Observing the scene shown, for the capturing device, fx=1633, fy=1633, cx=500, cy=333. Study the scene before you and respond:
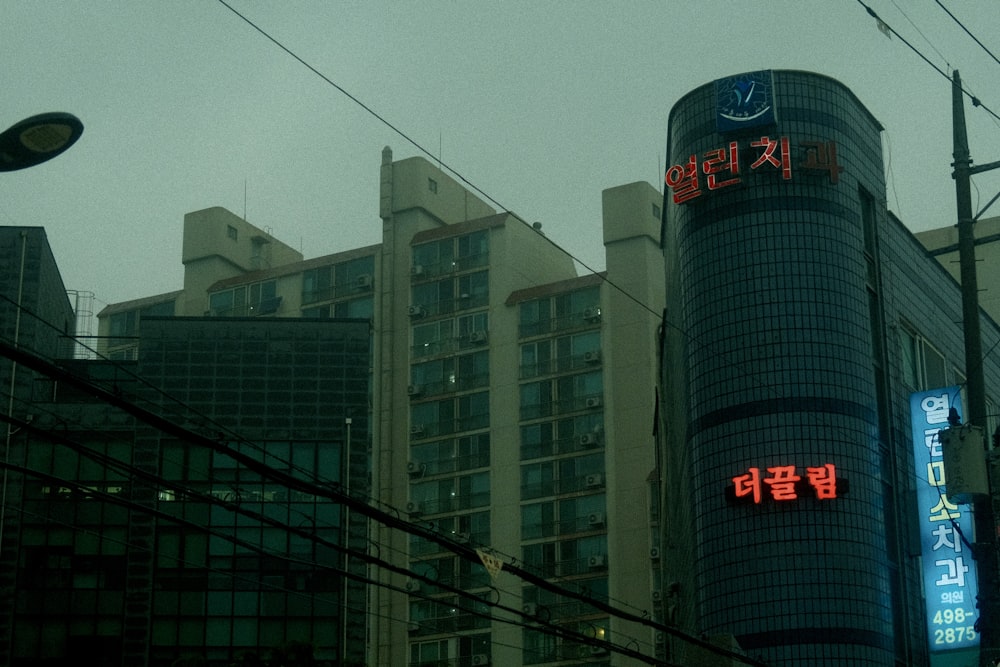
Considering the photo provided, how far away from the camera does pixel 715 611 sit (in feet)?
151

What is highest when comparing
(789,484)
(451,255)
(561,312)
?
(451,255)

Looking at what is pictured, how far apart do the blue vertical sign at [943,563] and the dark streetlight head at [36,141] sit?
118 feet

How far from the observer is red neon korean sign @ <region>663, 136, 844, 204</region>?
47844 millimetres

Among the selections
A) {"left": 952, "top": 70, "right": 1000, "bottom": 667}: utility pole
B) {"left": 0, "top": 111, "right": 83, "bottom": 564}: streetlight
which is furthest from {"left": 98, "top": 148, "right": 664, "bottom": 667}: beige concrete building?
{"left": 0, "top": 111, "right": 83, "bottom": 564}: streetlight

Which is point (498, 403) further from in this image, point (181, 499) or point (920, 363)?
point (920, 363)

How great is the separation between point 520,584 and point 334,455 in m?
29.1

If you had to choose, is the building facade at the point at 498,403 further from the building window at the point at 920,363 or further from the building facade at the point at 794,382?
the building facade at the point at 794,382

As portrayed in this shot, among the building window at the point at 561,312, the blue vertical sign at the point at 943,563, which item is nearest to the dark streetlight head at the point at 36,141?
the blue vertical sign at the point at 943,563

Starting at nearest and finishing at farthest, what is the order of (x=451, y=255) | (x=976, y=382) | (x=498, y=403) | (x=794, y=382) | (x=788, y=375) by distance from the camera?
1. (x=976, y=382)
2. (x=794, y=382)
3. (x=788, y=375)
4. (x=498, y=403)
5. (x=451, y=255)

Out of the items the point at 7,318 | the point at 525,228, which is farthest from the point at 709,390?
the point at 525,228

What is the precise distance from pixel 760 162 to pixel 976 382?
23461mm

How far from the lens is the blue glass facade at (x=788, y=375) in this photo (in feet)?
147

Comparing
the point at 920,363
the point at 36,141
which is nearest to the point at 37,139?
the point at 36,141

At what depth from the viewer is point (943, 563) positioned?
1816 inches
